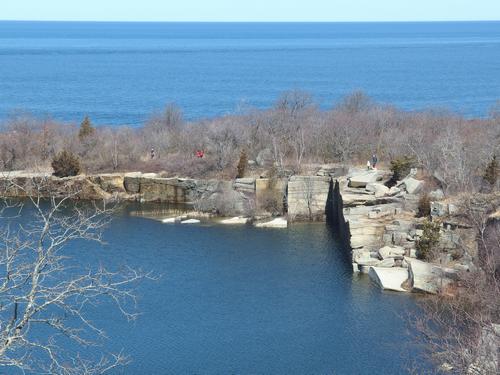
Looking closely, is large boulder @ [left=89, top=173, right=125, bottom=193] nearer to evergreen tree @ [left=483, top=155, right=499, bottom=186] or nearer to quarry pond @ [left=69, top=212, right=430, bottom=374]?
quarry pond @ [left=69, top=212, right=430, bottom=374]

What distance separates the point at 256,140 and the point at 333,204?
9.76 meters

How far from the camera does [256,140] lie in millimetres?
59438

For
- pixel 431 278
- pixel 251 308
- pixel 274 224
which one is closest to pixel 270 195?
pixel 274 224

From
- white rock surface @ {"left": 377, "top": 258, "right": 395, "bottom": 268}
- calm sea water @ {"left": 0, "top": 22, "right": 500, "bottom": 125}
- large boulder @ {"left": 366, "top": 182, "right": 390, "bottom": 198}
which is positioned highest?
calm sea water @ {"left": 0, "top": 22, "right": 500, "bottom": 125}

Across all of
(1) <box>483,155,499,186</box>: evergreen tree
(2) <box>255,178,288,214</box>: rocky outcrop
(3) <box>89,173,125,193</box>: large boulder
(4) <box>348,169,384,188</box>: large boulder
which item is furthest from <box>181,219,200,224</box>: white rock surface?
(1) <box>483,155,499,186</box>: evergreen tree

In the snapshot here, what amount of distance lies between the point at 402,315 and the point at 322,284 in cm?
539

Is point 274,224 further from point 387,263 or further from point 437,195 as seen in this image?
point 387,263

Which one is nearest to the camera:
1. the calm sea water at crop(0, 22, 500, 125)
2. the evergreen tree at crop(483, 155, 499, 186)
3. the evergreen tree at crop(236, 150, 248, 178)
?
the evergreen tree at crop(483, 155, 499, 186)

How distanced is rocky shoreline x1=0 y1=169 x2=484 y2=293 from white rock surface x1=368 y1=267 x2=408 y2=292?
0.14ft

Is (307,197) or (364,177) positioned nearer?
(364,177)

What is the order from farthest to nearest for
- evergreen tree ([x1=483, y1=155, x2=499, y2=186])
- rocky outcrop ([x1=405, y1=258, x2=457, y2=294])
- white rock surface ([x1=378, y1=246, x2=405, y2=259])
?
evergreen tree ([x1=483, y1=155, x2=499, y2=186]), white rock surface ([x1=378, y1=246, x2=405, y2=259]), rocky outcrop ([x1=405, y1=258, x2=457, y2=294])

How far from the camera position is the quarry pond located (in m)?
30.3

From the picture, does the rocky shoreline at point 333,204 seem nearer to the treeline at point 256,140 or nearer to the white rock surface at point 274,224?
the white rock surface at point 274,224

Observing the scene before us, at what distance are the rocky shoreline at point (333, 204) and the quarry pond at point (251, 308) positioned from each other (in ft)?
4.82
